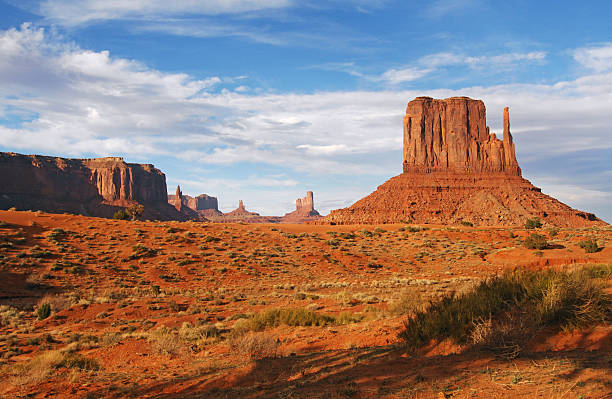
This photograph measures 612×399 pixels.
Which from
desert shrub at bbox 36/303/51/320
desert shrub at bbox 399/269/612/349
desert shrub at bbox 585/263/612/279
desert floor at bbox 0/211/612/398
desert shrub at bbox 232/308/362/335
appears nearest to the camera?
desert floor at bbox 0/211/612/398

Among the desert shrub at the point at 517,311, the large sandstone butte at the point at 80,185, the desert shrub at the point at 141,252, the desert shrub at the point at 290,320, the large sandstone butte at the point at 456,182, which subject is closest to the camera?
the desert shrub at the point at 517,311

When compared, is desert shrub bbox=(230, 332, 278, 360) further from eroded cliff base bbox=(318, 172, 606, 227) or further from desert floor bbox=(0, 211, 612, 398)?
eroded cliff base bbox=(318, 172, 606, 227)

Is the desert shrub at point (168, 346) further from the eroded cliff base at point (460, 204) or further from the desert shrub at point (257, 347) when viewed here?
the eroded cliff base at point (460, 204)

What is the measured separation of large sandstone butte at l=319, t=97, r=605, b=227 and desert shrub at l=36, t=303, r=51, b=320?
7215 cm

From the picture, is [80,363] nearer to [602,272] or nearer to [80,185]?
[602,272]

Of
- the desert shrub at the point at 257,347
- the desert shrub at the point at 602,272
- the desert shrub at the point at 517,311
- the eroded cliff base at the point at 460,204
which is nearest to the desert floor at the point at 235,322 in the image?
the desert shrub at the point at 257,347

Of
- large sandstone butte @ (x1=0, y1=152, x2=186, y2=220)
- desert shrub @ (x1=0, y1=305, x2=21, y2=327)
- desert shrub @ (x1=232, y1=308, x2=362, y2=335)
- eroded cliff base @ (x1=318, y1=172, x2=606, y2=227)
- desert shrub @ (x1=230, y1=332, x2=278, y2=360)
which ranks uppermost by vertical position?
large sandstone butte @ (x1=0, y1=152, x2=186, y2=220)

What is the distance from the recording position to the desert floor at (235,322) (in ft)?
20.4

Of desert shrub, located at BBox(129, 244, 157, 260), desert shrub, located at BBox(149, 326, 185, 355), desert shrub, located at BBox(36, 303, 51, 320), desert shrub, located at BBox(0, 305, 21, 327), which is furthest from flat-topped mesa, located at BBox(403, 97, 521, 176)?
desert shrub, located at BBox(149, 326, 185, 355)

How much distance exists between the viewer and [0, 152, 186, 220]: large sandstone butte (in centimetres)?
12119

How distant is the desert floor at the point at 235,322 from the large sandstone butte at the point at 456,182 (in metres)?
48.2

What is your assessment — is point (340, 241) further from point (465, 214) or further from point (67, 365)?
point (465, 214)

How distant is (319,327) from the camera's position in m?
13.1

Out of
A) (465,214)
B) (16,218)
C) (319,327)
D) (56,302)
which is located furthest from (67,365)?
(465,214)
